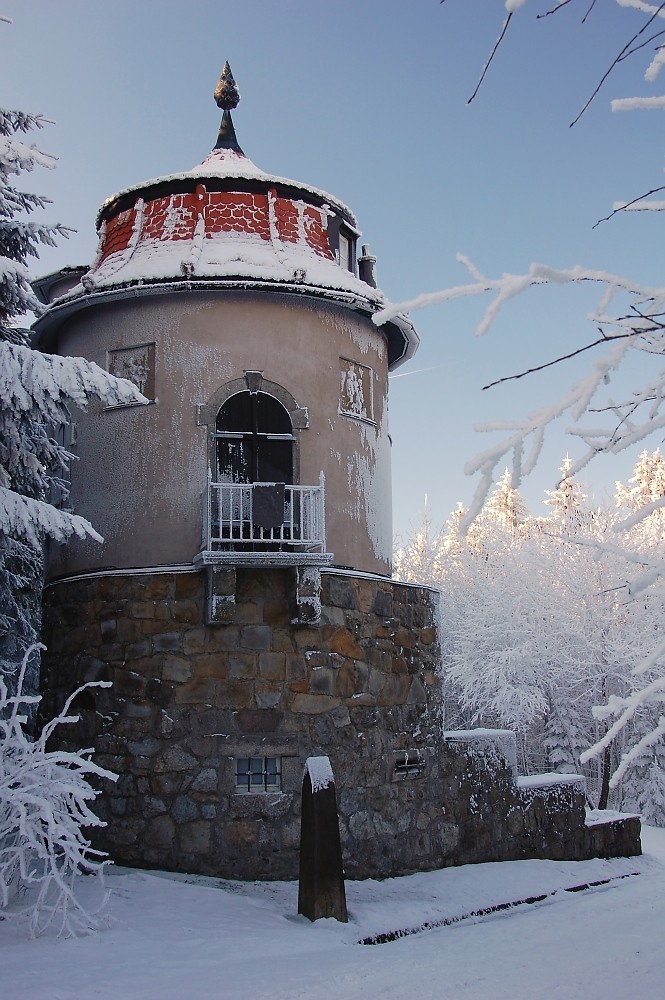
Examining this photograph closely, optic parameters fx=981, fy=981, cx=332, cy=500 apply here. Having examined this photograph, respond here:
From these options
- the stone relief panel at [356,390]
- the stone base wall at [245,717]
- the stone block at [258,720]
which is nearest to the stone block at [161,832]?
the stone base wall at [245,717]

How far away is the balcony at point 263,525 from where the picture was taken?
10.4 m

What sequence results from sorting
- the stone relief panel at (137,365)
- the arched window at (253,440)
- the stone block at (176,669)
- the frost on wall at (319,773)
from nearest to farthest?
1. the frost on wall at (319,773)
2. the stone block at (176,669)
3. the arched window at (253,440)
4. the stone relief panel at (137,365)

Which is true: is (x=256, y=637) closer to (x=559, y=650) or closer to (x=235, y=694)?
(x=235, y=694)

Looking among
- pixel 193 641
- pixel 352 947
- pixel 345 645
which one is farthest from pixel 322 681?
pixel 352 947

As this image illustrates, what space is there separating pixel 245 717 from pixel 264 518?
2.15 meters

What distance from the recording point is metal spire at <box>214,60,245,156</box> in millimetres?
13758

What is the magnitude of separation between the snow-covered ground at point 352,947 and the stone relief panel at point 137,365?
5.40 metres

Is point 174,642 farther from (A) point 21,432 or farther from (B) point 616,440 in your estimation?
(B) point 616,440

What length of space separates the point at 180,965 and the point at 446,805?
5350mm

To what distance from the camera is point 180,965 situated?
7.02m

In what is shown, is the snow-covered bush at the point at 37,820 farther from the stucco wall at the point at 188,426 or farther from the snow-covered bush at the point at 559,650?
the snow-covered bush at the point at 559,650

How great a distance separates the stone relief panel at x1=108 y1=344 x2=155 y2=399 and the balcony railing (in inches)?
61.3

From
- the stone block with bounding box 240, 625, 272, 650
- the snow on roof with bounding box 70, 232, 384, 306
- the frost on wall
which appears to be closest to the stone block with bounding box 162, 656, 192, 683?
the stone block with bounding box 240, 625, 272, 650

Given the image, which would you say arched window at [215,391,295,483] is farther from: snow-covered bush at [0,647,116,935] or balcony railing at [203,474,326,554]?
snow-covered bush at [0,647,116,935]
